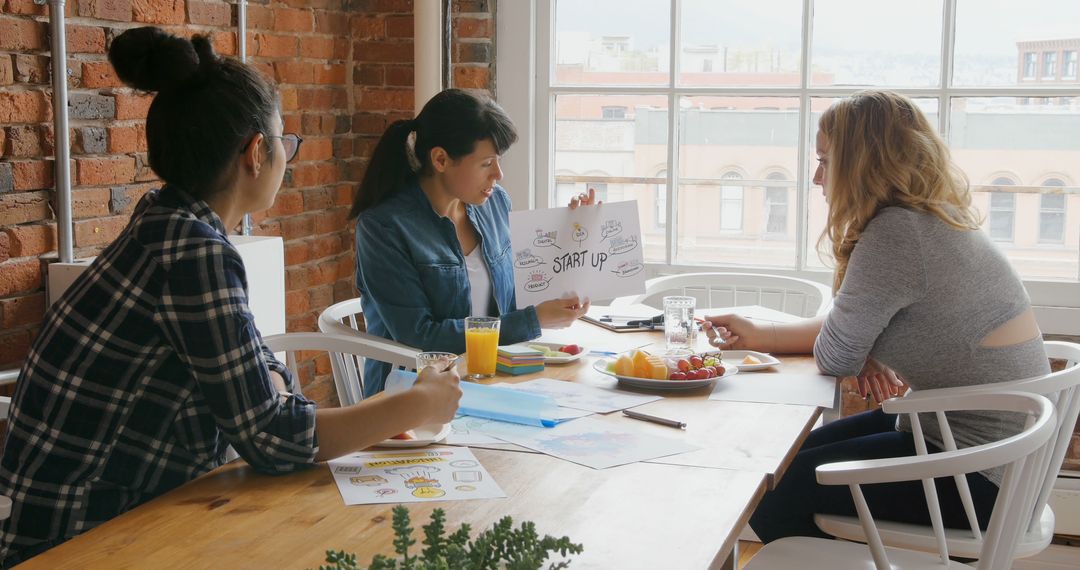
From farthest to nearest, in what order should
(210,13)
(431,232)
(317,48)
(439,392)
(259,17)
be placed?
(317,48) < (259,17) < (210,13) < (431,232) < (439,392)

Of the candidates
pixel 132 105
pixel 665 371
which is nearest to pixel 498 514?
pixel 665 371

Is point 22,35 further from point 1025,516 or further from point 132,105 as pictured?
point 1025,516

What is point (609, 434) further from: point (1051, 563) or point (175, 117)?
point (1051, 563)

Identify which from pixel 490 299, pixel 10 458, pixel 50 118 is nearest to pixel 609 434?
pixel 10 458

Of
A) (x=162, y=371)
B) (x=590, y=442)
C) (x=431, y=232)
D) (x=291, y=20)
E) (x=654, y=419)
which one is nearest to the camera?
(x=162, y=371)

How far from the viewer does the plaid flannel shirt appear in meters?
1.43

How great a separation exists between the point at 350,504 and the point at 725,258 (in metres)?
2.36

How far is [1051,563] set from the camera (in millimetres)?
3283

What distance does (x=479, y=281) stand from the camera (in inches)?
109

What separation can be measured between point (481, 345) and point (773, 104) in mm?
1714

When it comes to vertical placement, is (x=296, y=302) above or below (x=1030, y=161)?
below

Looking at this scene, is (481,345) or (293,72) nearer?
(481,345)

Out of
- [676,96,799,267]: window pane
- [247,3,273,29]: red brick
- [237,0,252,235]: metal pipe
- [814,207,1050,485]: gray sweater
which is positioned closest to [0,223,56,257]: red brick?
[237,0,252,235]: metal pipe

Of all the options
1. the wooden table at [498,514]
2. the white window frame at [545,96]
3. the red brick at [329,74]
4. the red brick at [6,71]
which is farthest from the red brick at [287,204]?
the wooden table at [498,514]
